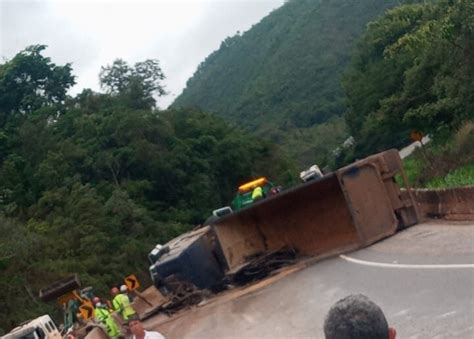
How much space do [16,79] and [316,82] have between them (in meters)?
65.7

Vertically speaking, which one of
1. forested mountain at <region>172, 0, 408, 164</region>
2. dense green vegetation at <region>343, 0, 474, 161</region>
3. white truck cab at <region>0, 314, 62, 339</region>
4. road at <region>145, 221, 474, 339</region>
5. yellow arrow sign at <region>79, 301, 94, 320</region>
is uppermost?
forested mountain at <region>172, 0, 408, 164</region>

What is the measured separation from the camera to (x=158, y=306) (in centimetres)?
2047

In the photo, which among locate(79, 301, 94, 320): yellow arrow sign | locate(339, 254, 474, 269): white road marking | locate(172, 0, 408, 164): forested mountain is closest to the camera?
locate(339, 254, 474, 269): white road marking

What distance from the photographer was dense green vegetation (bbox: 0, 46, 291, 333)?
42156mm

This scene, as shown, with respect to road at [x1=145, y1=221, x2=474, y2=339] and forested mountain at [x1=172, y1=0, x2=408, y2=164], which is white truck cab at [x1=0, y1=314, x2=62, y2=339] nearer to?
road at [x1=145, y1=221, x2=474, y2=339]

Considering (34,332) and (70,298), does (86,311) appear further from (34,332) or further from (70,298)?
(34,332)

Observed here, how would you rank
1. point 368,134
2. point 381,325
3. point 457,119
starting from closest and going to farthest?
point 381,325 < point 457,119 < point 368,134

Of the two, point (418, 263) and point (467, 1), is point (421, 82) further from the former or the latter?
point (418, 263)

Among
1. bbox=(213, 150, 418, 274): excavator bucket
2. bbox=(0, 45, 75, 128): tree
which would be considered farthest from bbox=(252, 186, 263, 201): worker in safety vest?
bbox=(0, 45, 75, 128): tree

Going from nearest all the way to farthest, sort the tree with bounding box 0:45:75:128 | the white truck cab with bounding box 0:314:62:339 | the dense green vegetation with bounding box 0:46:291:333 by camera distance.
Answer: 1. the white truck cab with bounding box 0:314:62:339
2. the dense green vegetation with bounding box 0:46:291:333
3. the tree with bounding box 0:45:75:128

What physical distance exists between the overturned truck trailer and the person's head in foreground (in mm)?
15217

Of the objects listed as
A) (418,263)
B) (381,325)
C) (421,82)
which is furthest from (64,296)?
(381,325)

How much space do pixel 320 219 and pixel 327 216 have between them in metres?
0.27

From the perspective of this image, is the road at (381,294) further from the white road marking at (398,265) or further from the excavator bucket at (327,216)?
the excavator bucket at (327,216)
